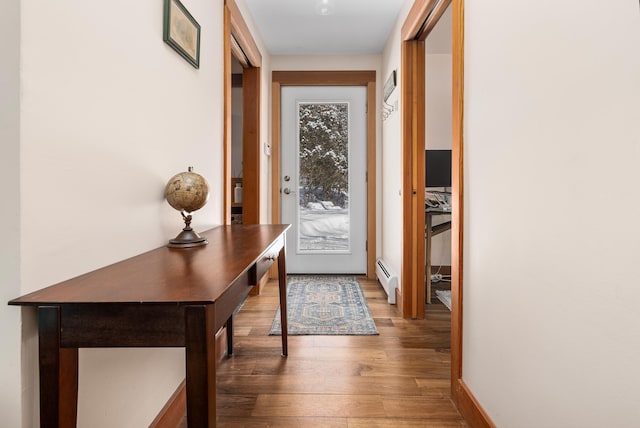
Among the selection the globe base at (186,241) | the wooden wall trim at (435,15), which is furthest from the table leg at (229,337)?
the wooden wall trim at (435,15)

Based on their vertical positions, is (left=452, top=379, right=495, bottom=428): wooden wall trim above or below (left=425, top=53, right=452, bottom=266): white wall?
below

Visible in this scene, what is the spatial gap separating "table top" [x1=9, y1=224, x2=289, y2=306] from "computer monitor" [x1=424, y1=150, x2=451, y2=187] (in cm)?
225

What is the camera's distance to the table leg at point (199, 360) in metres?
0.75

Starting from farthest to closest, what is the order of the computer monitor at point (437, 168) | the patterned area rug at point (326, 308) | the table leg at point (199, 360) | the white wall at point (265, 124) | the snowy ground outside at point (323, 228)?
the snowy ground outside at point (323, 228) → the white wall at point (265, 124) → the computer monitor at point (437, 168) → the patterned area rug at point (326, 308) → the table leg at point (199, 360)

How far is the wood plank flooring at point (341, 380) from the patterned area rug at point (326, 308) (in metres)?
0.10

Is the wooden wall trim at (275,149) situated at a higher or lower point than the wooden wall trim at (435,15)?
lower

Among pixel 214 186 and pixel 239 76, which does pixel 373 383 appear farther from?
pixel 239 76

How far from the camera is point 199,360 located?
751 mm

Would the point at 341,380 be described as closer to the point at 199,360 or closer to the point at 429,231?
the point at 199,360

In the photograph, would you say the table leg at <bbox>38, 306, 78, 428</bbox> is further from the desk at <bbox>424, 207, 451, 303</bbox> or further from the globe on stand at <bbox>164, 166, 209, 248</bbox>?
the desk at <bbox>424, 207, 451, 303</bbox>

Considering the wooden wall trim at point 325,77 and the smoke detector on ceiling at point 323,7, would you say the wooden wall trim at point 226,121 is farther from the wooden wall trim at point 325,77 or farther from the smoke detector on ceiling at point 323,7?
the wooden wall trim at point 325,77

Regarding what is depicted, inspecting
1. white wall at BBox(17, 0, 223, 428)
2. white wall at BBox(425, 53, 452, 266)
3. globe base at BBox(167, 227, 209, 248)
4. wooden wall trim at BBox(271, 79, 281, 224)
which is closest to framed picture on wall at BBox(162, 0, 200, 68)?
white wall at BBox(17, 0, 223, 428)

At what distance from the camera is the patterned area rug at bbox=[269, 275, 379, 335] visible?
250 centimetres

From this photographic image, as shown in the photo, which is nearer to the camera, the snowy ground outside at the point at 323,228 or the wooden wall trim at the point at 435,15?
the wooden wall trim at the point at 435,15
